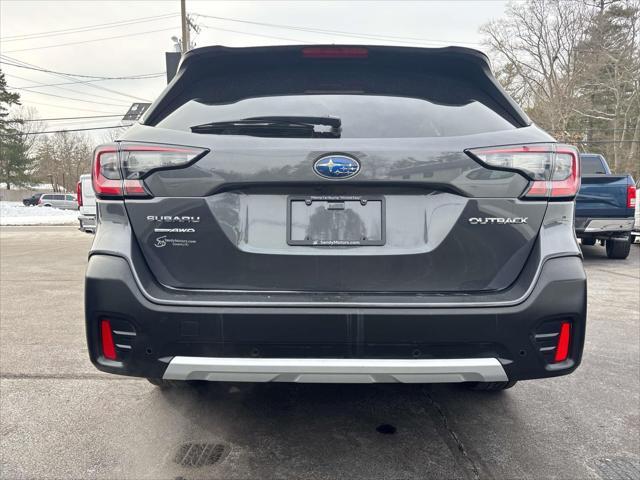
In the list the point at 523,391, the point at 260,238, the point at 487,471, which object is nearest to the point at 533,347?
the point at 487,471

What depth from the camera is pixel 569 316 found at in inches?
73.3

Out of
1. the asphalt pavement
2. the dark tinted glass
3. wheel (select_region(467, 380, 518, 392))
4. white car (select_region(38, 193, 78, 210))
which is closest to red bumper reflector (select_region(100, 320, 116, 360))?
the asphalt pavement

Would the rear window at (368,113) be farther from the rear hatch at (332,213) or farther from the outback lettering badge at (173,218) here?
the outback lettering badge at (173,218)

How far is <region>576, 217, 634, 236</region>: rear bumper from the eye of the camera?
8.45 meters

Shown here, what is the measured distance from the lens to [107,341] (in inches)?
75.3

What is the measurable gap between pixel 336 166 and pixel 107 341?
1157mm

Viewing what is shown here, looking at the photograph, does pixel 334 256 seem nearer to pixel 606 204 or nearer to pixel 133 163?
pixel 133 163

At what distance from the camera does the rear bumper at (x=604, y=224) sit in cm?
845

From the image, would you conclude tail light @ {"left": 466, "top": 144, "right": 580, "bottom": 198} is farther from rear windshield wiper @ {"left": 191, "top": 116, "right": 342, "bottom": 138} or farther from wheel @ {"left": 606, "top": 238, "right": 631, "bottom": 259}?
wheel @ {"left": 606, "top": 238, "right": 631, "bottom": 259}

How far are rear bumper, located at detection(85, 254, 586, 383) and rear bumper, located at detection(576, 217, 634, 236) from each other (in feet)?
25.0

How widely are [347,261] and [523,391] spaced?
1997mm

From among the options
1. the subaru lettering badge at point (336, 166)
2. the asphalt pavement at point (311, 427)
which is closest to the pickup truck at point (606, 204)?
the asphalt pavement at point (311, 427)

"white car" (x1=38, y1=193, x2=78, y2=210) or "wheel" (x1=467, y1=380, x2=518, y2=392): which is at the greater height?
"wheel" (x1=467, y1=380, x2=518, y2=392)

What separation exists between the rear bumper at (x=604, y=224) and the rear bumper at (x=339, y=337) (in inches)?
301
